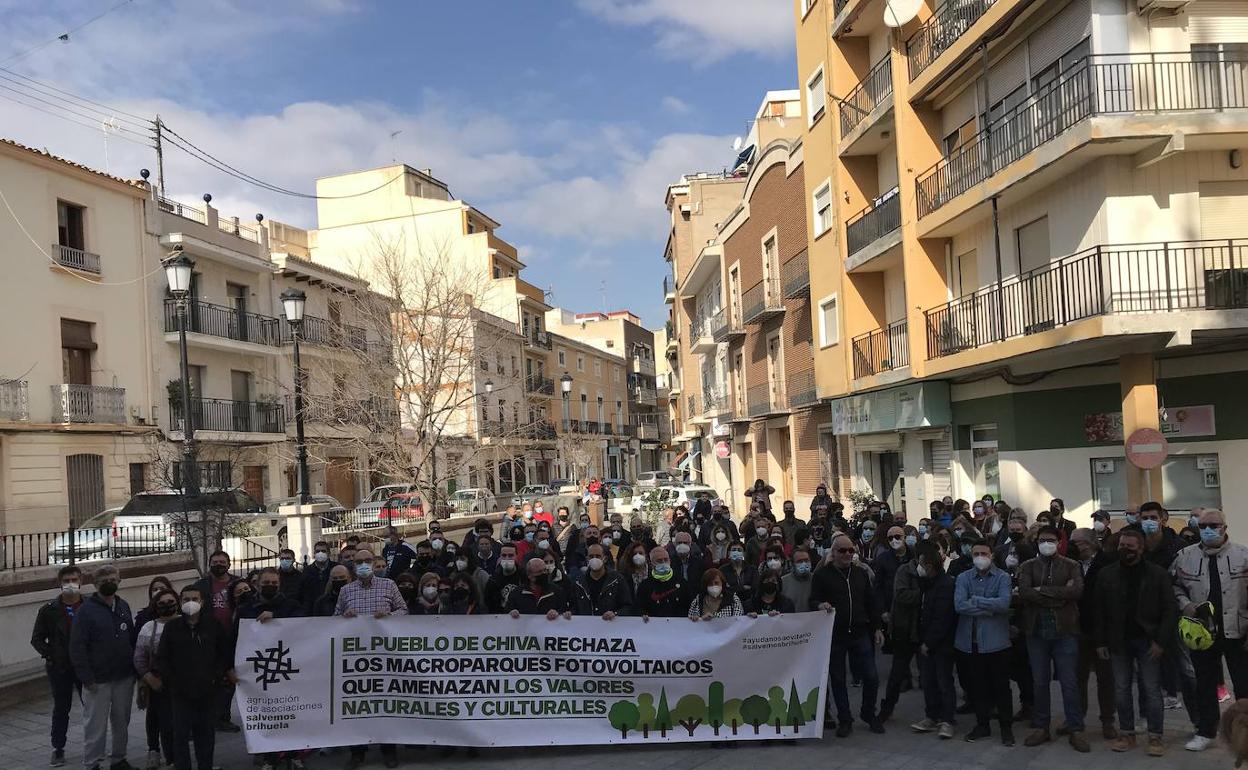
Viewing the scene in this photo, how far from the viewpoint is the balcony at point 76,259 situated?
2595 cm

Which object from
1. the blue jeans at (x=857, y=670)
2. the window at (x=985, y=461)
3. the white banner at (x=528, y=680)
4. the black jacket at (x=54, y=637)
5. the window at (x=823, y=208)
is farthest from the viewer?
the window at (x=823, y=208)

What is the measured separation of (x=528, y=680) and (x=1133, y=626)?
5.01m

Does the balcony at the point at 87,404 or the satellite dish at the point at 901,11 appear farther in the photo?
the balcony at the point at 87,404

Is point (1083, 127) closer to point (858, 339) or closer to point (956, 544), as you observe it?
point (956, 544)

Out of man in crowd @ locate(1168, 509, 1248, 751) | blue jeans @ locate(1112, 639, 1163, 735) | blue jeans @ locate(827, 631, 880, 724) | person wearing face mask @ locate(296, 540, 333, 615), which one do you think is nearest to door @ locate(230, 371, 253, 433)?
person wearing face mask @ locate(296, 540, 333, 615)

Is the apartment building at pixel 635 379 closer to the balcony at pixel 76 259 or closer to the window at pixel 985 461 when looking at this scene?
the balcony at pixel 76 259

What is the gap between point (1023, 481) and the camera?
1712cm

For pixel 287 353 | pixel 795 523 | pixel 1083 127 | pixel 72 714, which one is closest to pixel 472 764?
pixel 72 714

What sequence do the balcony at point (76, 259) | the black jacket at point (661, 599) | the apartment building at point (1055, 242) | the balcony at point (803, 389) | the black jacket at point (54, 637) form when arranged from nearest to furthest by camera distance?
the black jacket at point (54, 637) → the black jacket at point (661, 599) → the apartment building at point (1055, 242) → the balcony at point (76, 259) → the balcony at point (803, 389)

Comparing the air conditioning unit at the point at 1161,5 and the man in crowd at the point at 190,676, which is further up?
the air conditioning unit at the point at 1161,5

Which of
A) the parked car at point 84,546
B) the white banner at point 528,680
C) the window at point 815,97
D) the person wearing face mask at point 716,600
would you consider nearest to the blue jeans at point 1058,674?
the white banner at point 528,680

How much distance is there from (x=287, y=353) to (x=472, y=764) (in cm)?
3058

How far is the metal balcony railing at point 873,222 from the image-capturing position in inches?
826

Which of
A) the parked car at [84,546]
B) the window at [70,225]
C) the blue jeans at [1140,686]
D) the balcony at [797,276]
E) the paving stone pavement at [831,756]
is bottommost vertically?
the paving stone pavement at [831,756]
